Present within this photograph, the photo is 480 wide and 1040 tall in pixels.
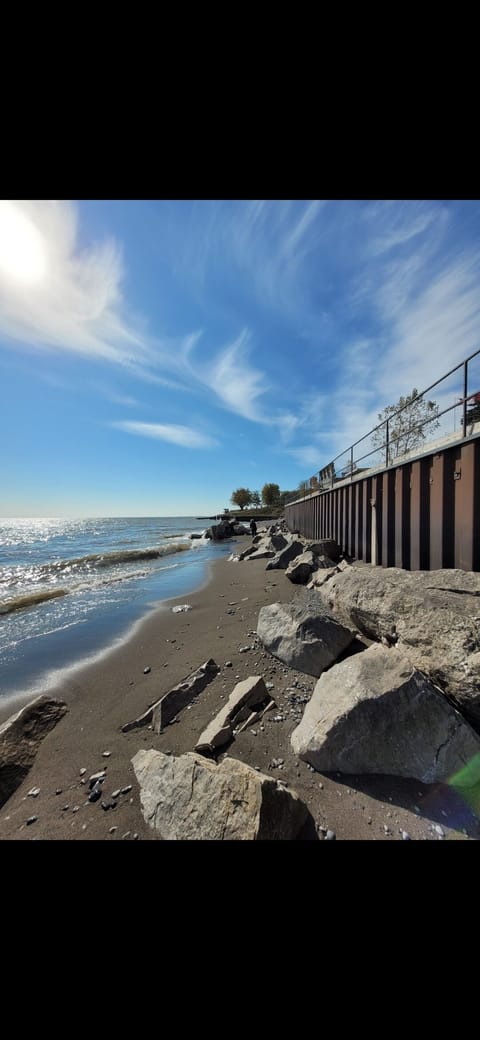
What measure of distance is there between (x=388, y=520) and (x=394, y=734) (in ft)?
17.3

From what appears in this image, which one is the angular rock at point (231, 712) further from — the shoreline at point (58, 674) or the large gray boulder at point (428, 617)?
the shoreline at point (58, 674)

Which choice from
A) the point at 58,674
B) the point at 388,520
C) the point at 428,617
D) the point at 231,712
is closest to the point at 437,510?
the point at 388,520

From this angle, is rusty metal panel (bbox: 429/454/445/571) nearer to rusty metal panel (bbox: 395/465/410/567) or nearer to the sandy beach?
rusty metal panel (bbox: 395/465/410/567)

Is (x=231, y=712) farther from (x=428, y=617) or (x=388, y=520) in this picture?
(x=388, y=520)

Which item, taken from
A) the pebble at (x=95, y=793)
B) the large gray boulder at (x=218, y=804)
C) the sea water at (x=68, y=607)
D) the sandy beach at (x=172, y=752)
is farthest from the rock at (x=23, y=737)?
the large gray boulder at (x=218, y=804)

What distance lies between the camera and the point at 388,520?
23.1 feet

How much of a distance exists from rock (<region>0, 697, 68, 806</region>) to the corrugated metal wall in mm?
6178

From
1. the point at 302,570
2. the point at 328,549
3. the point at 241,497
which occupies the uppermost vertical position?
the point at 241,497

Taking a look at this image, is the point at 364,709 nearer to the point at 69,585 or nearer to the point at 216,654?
the point at 216,654

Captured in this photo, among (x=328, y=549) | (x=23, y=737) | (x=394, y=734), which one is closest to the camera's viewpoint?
(x=394, y=734)

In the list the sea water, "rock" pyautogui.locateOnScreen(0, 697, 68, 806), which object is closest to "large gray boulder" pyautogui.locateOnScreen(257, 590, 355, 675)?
"rock" pyautogui.locateOnScreen(0, 697, 68, 806)

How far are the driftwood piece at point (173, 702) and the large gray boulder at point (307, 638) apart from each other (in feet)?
3.44
